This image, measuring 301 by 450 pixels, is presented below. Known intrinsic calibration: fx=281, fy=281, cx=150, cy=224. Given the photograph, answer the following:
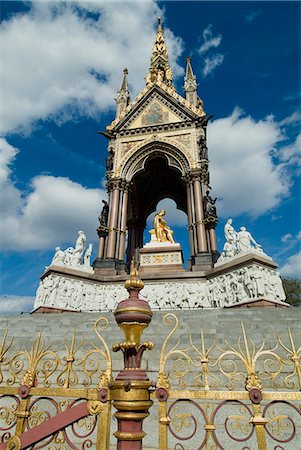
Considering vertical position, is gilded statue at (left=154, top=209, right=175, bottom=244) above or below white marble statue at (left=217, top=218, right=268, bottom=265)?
above

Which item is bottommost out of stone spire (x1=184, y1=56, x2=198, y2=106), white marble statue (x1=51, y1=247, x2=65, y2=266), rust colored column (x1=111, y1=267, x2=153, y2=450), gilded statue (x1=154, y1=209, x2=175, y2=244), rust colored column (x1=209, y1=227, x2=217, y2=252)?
rust colored column (x1=111, y1=267, x2=153, y2=450)

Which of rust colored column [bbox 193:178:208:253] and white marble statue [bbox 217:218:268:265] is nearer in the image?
white marble statue [bbox 217:218:268:265]

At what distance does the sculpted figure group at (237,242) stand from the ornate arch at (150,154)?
6302 mm

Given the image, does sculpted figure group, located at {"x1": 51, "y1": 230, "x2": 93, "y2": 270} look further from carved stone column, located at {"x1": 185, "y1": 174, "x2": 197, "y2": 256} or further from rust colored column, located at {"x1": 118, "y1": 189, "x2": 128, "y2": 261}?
carved stone column, located at {"x1": 185, "y1": 174, "x2": 197, "y2": 256}

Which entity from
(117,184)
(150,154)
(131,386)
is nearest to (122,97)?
(150,154)

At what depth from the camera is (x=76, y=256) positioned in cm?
1475

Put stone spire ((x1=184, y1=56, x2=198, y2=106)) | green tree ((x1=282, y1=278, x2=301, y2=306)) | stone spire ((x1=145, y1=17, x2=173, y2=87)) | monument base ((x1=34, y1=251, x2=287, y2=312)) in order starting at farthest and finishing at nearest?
green tree ((x1=282, y1=278, x2=301, y2=306)), stone spire ((x1=145, y1=17, x2=173, y2=87)), stone spire ((x1=184, y1=56, x2=198, y2=106)), monument base ((x1=34, y1=251, x2=287, y2=312))

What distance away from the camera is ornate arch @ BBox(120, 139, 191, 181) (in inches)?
717

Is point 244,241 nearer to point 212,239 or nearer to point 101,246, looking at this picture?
point 212,239

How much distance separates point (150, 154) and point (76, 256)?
857 centimetres

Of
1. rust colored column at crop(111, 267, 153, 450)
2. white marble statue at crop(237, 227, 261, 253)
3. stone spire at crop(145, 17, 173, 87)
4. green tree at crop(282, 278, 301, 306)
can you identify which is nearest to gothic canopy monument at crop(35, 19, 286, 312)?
white marble statue at crop(237, 227, 261, 253)

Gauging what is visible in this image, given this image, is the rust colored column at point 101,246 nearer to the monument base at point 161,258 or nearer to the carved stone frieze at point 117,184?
the monument base at point 161,258

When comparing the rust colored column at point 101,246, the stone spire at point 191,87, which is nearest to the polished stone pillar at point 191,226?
the rust colored column at point 101,246

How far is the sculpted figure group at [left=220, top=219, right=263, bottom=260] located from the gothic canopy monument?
0.15ft
